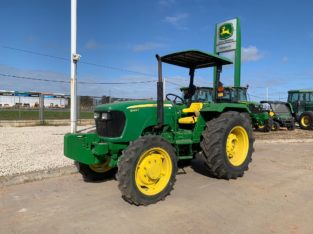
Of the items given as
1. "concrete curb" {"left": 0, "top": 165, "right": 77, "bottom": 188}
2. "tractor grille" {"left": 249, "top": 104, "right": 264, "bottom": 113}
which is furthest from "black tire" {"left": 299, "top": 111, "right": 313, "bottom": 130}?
"concrete curb" {"left": 0, "top": 165, "right": 77, "bottom": 188}

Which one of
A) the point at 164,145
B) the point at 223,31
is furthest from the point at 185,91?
the point at 223,31

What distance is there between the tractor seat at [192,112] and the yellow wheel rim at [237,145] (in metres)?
0.76

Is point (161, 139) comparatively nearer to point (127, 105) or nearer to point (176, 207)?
point (127, 105)

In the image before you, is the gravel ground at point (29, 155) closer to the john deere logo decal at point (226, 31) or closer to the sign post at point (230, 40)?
the sign post at point (230, 40)

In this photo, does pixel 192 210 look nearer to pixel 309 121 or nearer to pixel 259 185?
pixel 259 185

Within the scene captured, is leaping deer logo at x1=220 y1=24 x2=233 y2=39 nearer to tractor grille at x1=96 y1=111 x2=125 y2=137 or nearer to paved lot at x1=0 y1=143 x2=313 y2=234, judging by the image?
paved lot at x1=0 y1=143 x2=313 y2=234

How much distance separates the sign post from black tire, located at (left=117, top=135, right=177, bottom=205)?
14.6 m

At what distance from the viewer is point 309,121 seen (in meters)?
19.7

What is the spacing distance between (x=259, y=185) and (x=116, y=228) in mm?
3054

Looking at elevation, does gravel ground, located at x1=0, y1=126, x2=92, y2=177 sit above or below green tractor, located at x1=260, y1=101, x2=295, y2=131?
below

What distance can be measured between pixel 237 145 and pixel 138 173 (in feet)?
9.08

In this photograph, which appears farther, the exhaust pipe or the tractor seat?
the tractor seat

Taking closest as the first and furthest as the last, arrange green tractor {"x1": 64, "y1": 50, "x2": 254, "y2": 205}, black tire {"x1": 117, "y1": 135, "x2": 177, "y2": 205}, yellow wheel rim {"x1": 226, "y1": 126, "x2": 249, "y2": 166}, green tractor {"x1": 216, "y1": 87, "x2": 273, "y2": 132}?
black tire {"x1": 117, "y1": 135, "x2": 177, "y2": 205}
green tractor {"x1": 64, "y1": 50, "x2": 254, "y2": 205}
yellow wheel rim {"x1": 226, "y1": 126, "x2": 249, "y2": 166}
green tractor {"x1": 216, "y1": 87, "x2": 273, "y2": 132}

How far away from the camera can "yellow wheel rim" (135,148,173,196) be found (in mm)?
5027
